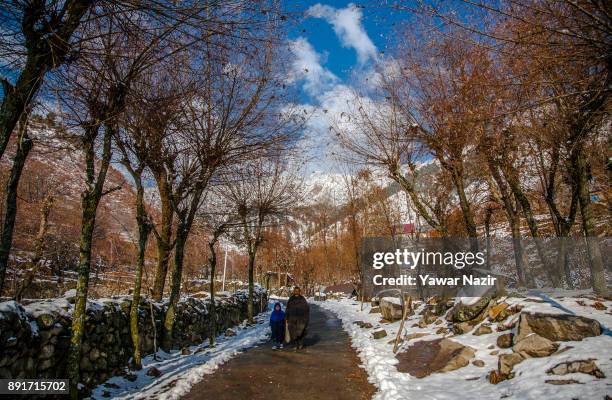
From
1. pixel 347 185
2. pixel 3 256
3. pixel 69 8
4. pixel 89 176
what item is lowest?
pixel 3 256

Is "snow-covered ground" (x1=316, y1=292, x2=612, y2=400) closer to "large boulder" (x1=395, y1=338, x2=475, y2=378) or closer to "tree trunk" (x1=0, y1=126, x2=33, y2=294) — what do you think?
"large boulder" (x1=395, y1=338, x2=475, y2=378)

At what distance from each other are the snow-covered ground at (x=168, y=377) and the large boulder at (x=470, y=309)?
6545 mm

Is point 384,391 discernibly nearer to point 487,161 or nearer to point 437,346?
point 437,346

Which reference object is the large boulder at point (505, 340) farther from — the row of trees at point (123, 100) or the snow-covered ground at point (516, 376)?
the row of trees at point (123, 100)

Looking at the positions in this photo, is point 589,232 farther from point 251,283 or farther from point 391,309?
point 251,283

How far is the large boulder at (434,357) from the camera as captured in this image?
749 centimetres

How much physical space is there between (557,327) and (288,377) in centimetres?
545

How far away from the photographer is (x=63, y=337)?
235 inches

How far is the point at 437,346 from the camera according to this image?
9125mm

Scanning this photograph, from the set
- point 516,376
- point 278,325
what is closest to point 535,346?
point 516,376

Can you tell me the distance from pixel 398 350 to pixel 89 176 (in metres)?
8.70

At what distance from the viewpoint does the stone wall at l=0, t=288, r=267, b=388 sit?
5012 mm

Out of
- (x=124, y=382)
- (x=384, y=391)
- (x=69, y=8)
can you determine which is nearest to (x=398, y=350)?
(x=384, y=391)

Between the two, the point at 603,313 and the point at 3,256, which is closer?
the point at 3,256
